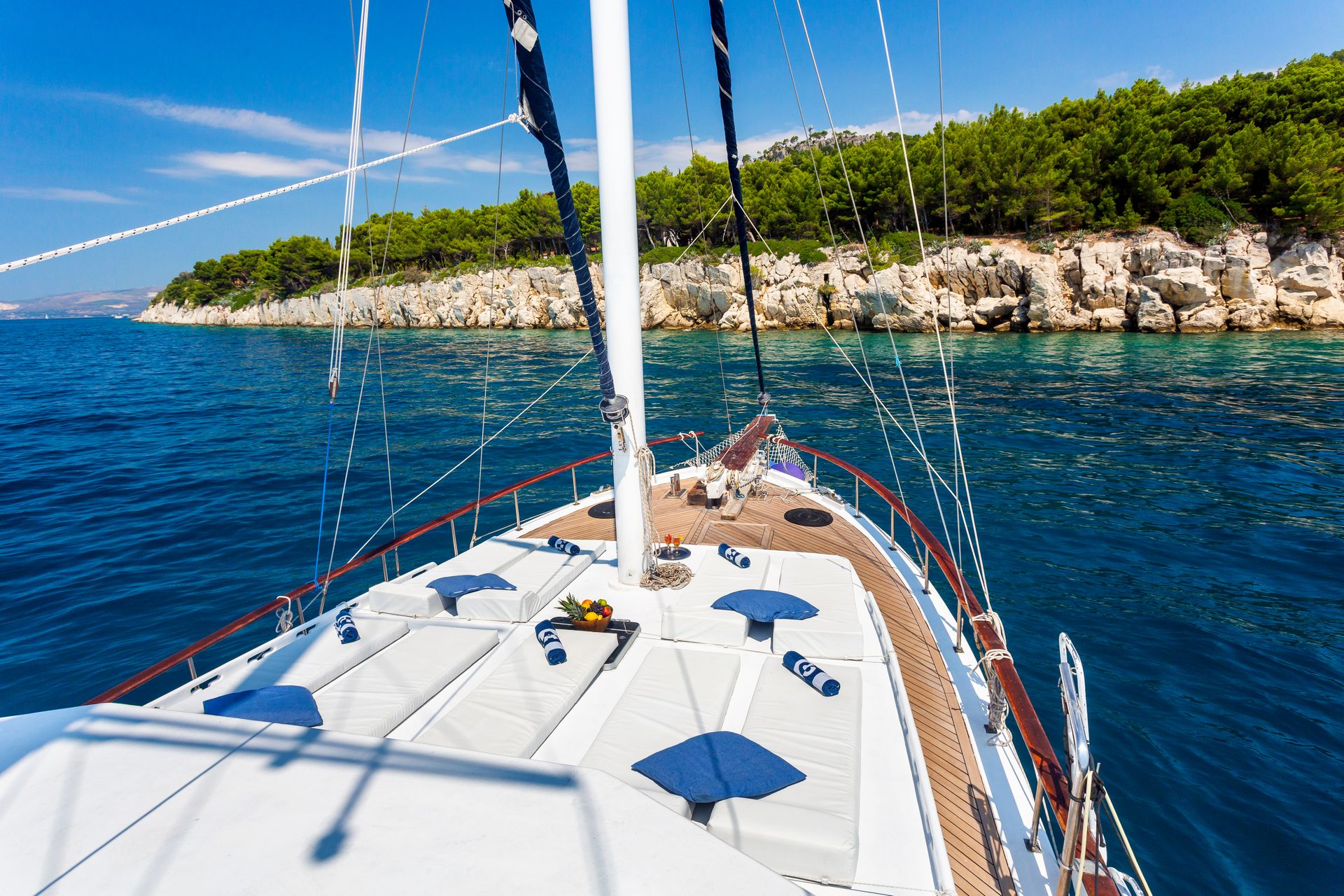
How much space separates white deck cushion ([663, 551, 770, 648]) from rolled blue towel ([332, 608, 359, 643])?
3.46m

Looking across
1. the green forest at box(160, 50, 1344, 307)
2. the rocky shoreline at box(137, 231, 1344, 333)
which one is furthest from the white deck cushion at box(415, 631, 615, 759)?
the green forest at box(160, 50, 1344, 307)

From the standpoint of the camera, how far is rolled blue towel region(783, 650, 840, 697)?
5730 millimetres

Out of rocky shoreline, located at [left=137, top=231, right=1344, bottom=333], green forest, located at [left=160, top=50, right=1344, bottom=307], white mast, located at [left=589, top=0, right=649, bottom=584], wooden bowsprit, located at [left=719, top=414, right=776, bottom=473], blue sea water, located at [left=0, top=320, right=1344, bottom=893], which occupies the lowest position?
blue sea water, located at [left=0, top=320, right=1344, bottom=893]

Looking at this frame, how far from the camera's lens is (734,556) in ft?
28.6

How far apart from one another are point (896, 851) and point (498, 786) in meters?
3.41

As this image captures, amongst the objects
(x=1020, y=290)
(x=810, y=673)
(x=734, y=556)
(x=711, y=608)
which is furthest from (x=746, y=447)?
(x=1020, y=290)

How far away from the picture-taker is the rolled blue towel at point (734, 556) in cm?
855

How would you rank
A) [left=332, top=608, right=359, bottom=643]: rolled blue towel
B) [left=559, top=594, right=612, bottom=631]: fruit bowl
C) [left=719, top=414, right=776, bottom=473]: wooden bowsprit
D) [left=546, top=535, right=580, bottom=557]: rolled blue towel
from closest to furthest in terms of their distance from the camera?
[left=332, top=608, right=359, bottom=643]: rolled blue towel → [left=559, top=594, right=612, bottom=631]: fruit bowl → [left=546, top=535, right=580, bottom=557]: rolled blue towel → [left=719, top=414, right=776, bottom=473]: wooden bowsprit

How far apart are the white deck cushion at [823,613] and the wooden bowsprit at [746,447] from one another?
145 inches

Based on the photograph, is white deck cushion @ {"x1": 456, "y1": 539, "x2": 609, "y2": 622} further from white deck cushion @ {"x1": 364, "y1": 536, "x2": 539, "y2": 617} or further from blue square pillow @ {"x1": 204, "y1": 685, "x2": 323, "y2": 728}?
blue square pillow @ {"x1": 204, "y1": 685, "x2": 323, "y2": 728}

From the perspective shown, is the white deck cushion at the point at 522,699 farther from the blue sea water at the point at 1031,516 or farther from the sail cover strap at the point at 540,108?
the blue sea water at the point at 1031,516

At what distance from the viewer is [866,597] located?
7.65 metres

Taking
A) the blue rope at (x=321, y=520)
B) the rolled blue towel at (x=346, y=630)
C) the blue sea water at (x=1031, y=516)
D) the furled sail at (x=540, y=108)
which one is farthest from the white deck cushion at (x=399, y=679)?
the blue sea water at (x=1031, y=516)

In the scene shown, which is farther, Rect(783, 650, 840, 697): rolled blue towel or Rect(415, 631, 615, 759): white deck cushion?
Rect(783, 650, 840, 697): rolled blue towel
